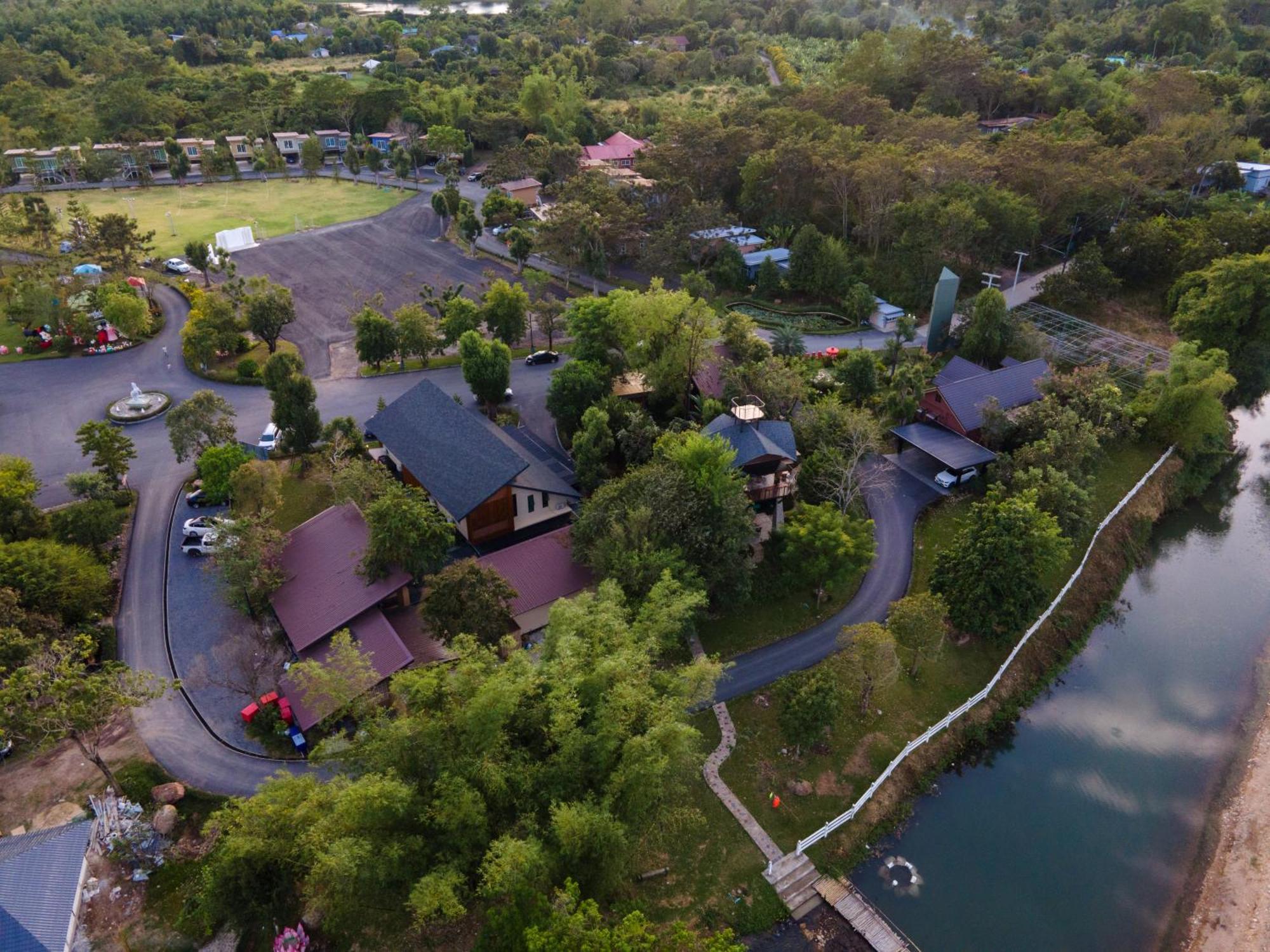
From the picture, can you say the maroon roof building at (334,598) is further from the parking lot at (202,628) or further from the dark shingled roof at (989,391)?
the dark shingled roof at (989,391)

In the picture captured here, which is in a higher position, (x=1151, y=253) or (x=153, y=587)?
(x=1151, y=253)

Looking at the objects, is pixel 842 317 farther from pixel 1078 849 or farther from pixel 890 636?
pixel 1078 849

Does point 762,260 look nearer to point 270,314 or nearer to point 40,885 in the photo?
point 270,314

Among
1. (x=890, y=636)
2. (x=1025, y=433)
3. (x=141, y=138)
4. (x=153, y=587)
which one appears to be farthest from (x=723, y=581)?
(x=141, y=138)

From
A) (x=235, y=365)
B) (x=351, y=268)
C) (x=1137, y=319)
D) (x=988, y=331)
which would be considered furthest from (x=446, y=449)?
(x=1137, y=319)

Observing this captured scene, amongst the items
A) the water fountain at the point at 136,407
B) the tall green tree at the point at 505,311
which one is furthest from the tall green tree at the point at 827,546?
the water fountain at the point at 136,407

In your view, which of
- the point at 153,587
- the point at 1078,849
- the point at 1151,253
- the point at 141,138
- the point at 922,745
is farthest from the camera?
the point at 141,138
